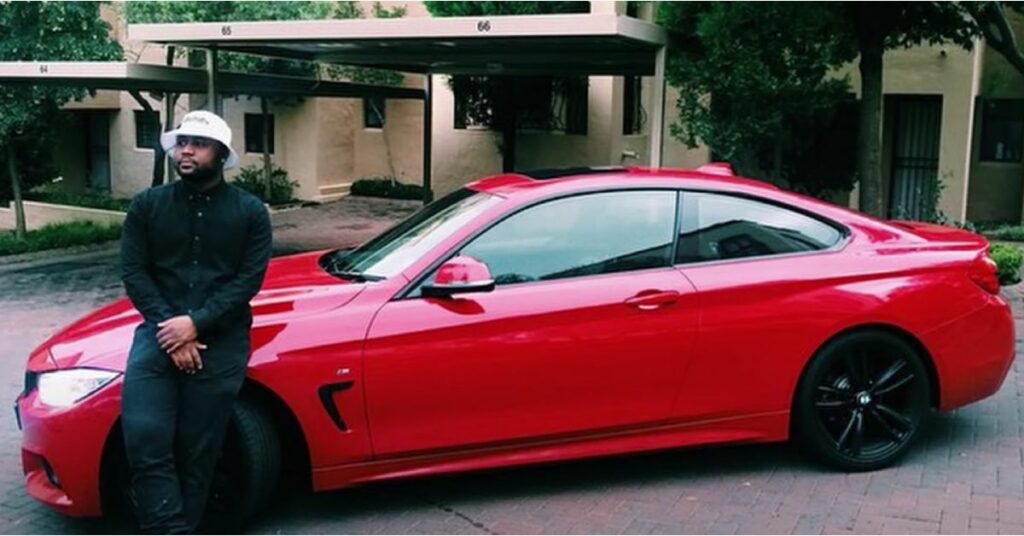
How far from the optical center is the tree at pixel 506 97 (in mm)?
18203

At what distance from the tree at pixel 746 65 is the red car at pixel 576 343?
19.1 feet

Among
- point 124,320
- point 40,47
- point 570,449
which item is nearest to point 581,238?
point 570,449

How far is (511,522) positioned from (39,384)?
81.3 inches

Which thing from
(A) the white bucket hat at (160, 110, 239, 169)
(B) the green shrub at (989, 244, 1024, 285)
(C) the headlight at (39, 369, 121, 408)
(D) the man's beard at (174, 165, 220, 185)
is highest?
(A) the white bucket hat at (160, 110, 239, 169)

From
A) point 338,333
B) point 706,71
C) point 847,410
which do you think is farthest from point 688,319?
point 706,71

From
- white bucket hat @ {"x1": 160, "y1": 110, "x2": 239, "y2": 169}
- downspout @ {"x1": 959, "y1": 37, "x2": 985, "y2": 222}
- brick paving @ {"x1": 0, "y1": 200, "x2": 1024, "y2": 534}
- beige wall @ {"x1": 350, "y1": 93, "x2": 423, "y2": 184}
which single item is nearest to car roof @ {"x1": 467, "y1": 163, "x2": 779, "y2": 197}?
brick paving @ {"x1": 0, "y1": 200, "x2": 1024, "y2": 534}

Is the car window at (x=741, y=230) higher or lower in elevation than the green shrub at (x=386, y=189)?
higher

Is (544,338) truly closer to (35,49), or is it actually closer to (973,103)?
(973,103)

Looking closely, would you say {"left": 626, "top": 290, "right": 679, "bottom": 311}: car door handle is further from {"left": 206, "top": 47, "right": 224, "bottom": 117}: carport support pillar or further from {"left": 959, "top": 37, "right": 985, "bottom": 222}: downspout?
{"left": 959, "top": 37, "right": 985, "bottom": 222}: downspout

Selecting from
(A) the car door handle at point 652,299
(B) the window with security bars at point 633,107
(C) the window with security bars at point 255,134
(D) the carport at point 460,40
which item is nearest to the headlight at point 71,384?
(A) the car door handle at point 652,299

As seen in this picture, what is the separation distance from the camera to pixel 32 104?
15.9 meters

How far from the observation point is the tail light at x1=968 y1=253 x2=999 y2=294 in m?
5.19

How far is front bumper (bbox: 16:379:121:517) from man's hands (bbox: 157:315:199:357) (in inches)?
21.3

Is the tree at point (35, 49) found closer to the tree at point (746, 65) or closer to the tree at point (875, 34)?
the tree at point (746, 65)
